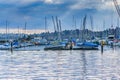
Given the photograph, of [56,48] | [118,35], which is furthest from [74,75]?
[118,35]

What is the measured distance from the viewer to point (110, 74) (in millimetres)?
34938

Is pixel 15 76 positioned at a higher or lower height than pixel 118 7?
lower

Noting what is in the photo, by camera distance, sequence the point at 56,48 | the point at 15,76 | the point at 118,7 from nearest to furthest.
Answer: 1. the point at 15,76
2. the point at 118,7
3. the point at 56,48

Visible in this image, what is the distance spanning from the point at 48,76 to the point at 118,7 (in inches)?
1495

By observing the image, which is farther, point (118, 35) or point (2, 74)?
point (118, 35)

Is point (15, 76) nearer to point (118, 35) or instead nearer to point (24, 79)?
point (24, 79)

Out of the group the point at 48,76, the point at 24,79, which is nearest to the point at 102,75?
the point at 48,76

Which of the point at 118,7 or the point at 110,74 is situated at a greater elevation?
the point at 118,7

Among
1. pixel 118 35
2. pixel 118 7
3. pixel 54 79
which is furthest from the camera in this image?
pixel 118 35

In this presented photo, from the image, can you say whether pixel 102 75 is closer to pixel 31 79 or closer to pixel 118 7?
pixel 31 79

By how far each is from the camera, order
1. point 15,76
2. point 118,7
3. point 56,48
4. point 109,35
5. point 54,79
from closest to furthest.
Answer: point 54,79 → point 15,76 → point 118,7 → point 56,48 → point 109,35

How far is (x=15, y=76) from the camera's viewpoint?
112ft

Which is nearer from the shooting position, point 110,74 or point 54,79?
point 54,79

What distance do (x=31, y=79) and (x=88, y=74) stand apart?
539 cm
